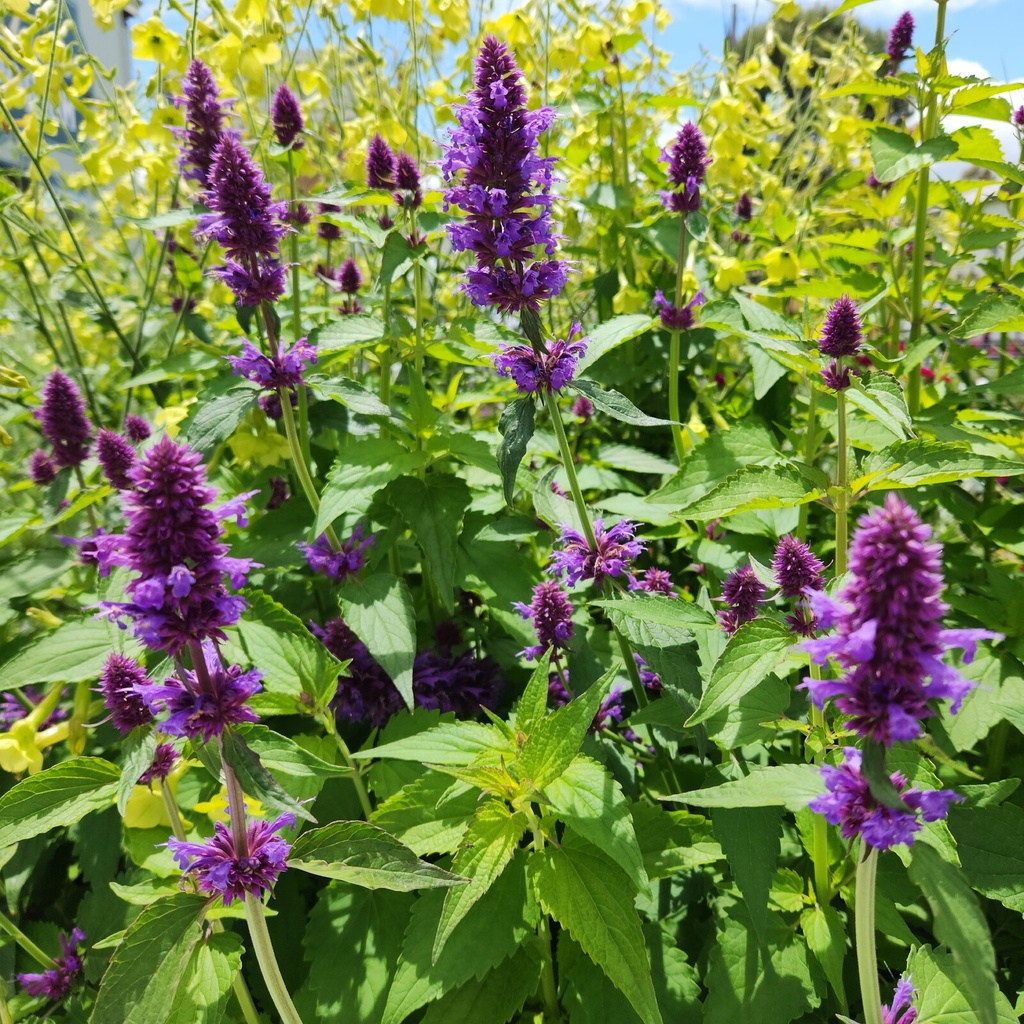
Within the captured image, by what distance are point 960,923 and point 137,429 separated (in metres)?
2.58

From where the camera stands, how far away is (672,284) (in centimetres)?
288

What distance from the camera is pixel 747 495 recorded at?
1.20 metres

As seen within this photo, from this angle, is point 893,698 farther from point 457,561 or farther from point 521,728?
point 457,561

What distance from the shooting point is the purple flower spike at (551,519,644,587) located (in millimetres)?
1581

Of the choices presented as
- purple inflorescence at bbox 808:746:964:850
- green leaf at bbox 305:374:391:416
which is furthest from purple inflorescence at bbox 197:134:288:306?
purple inflorescence at bbox 808:746:964:850

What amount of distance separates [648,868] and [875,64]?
3.68 meters

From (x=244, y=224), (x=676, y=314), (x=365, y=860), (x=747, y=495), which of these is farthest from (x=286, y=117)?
(x=365, y=860)

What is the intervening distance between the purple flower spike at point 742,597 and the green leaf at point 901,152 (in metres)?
1.04

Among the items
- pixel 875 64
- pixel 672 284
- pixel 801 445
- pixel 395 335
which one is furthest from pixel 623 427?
pixel 875 64

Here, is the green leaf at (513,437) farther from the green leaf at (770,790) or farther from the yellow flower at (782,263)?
the yellow flower at (782,263)

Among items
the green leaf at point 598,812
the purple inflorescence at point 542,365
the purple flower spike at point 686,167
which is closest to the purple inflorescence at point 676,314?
the purple flower spike at point 686,167

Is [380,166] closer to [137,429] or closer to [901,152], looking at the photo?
[137,429]

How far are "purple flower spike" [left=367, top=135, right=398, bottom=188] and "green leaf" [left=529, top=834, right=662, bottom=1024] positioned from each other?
189 cm

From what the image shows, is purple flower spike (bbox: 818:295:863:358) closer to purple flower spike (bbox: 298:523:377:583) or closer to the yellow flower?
purple flower spike (bbox: 298:523:377:583)
